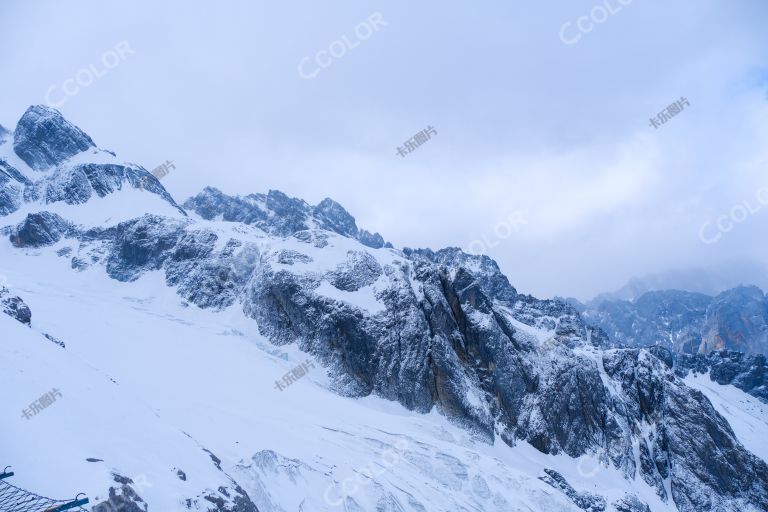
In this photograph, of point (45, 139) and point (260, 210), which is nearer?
point (45, 139)

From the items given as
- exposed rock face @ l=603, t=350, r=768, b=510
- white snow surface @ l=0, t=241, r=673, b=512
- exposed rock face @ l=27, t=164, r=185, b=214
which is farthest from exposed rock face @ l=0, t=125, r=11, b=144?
exposed rock face @ l=603, t=350, r=768, b=510

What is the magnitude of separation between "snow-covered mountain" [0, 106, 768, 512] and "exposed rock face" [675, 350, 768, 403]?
14668 millimetres

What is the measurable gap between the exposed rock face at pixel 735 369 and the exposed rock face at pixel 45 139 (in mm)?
186419

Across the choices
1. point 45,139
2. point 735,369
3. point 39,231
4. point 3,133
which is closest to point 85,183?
point 39,231

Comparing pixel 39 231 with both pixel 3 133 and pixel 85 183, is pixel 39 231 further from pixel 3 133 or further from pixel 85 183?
pixel 3 133

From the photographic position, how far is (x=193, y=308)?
262 ft

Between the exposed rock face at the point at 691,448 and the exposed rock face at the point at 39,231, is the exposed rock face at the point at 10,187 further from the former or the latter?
the exposed rock face at the point at 691,448

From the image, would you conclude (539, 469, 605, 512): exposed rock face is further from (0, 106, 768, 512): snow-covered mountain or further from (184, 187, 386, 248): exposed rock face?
(184, 187, 386, 248): exposed rock face

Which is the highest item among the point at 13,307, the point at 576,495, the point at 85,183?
the point at 85,183

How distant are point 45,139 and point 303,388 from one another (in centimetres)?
12372

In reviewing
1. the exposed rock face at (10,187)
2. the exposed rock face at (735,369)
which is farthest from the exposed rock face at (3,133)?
the exposed rock face at (735,369)

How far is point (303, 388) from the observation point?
58375 mm

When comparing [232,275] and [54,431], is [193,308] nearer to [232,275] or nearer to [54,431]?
[232,275]

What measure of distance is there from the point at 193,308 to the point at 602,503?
67089 millimetres
